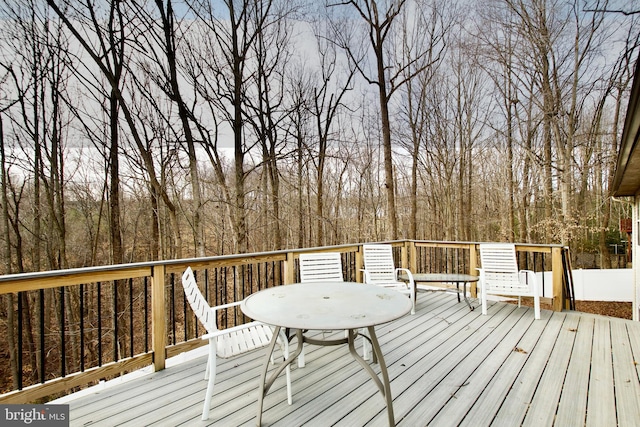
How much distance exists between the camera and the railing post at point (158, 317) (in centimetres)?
256

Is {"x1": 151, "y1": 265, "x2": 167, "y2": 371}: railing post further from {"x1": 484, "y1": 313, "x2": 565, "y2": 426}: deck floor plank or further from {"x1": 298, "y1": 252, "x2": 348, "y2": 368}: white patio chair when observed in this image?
{"x1": 484, "y1": 313, "x2": 565, "y2": 426}: deck floor plank

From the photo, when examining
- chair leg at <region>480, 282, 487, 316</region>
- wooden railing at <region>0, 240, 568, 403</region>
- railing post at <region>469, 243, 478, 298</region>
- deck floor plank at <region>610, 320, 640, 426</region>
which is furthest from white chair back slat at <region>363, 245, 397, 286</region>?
deck floor plank at <region>610, 320, 640, 426</region>

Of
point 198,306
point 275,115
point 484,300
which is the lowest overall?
point 484,300

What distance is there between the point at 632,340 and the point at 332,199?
9.11 meters

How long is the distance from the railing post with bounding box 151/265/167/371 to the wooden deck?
5.0 inches

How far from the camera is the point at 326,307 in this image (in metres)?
2.00

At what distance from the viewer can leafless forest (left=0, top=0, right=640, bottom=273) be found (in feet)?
20.0

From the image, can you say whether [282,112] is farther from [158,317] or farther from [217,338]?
[217,338]

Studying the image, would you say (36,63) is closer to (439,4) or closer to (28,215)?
(28,215)

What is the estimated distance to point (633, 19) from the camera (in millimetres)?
6703

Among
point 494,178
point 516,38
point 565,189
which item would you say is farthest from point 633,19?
point 494,178

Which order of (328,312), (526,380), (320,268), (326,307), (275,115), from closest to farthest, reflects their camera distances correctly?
(328,312) → (326,307) → (526,380) → (320,268) → (275,115)

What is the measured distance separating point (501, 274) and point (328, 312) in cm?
338

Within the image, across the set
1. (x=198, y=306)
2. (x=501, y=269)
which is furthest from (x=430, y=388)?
(x=501, y=269)
